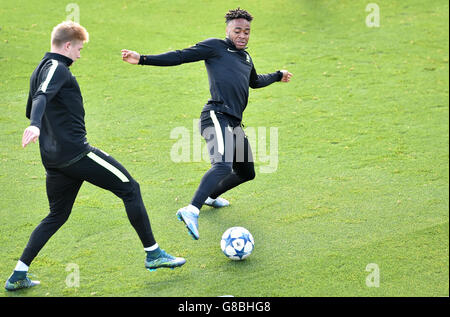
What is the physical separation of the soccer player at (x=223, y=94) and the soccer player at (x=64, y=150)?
674mm

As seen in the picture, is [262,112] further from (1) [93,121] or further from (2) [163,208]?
(2) [163,208]

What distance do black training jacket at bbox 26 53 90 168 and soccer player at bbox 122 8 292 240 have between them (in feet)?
2.62

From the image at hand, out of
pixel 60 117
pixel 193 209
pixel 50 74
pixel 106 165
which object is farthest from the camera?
pixel 193 209

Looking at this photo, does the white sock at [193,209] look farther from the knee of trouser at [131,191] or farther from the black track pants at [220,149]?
the knee of trouser at [131,191]

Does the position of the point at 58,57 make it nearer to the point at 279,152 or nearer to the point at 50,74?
the point at 50,74

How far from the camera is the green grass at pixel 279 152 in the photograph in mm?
5410

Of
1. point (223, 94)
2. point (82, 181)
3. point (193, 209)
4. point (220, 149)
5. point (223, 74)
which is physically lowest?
point (193, 209)

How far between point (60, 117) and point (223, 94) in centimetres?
178

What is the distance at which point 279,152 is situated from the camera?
873 cm

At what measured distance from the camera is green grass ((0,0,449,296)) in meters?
5.41

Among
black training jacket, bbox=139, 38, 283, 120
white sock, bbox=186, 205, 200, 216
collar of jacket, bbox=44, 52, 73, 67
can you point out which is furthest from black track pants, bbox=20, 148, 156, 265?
black training jacket, bbox=139, 38, 283, 120

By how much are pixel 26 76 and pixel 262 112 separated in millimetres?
4946

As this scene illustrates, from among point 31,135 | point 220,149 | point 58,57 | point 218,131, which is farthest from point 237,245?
point 58,57

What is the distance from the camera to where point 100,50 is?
13.3 meters
